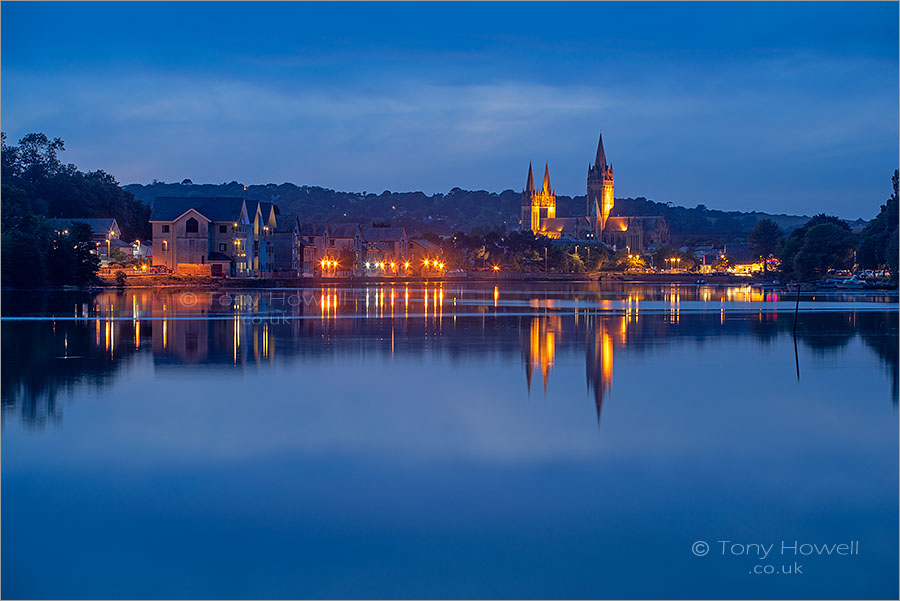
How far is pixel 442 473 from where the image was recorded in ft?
41.2

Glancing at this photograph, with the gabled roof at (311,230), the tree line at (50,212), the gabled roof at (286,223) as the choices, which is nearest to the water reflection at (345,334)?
the tree line at (50,212)

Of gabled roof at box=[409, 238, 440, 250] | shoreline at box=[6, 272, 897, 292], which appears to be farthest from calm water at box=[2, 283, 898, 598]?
gabled roof at box=[409, 238, 440, 250]

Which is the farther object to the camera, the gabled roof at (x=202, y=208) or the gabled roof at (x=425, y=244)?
the gabled roof at (x=425, y=244)

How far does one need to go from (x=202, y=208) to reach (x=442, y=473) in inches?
2950

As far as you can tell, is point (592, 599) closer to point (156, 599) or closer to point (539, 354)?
point (156, 599)

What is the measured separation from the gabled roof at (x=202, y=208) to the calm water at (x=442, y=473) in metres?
57.8

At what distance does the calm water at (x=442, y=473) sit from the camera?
359 inches

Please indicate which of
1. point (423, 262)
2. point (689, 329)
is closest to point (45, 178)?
point (423, 262)

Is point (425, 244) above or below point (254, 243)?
above

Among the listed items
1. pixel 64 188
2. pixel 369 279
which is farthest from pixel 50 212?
pixel 369 279

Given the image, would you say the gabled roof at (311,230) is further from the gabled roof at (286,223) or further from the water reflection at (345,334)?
the water reflection at (345,334)

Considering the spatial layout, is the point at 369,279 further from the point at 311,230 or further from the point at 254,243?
the point at 254,243

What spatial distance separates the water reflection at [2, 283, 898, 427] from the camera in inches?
Result: 865

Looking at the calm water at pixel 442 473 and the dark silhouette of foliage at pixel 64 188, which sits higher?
the dark silhouette of foliage at pixel 64 188
